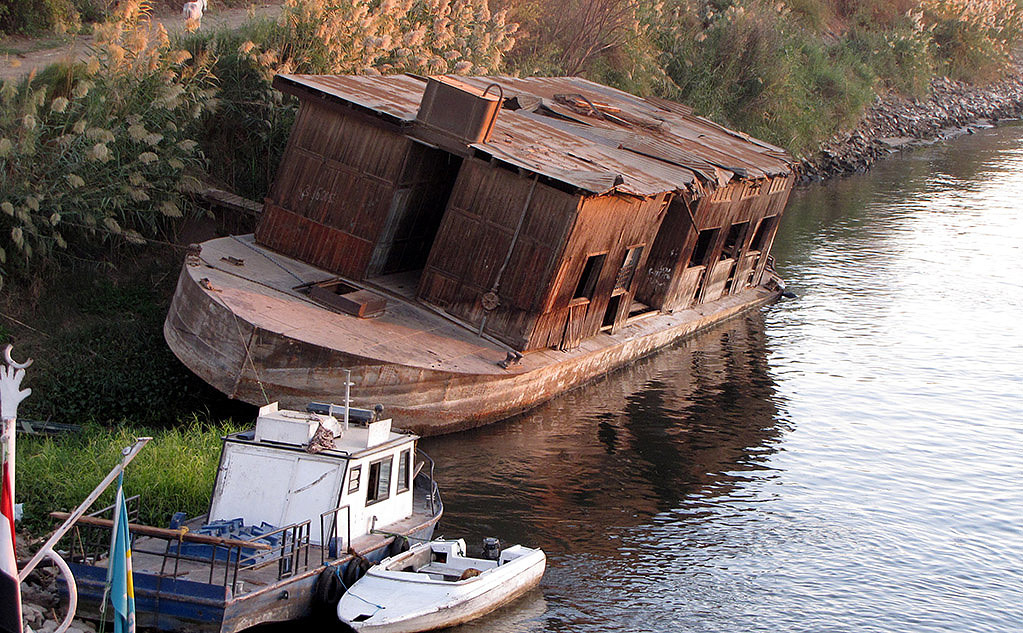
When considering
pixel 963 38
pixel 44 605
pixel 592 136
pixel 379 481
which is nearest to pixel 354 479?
pixel 379 481

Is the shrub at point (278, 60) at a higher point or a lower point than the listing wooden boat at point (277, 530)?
higher

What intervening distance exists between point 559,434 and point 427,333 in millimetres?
3174

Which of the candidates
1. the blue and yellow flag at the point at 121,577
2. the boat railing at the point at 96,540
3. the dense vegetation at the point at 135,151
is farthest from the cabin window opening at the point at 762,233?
the blue and yellow flag at the point at 121,577

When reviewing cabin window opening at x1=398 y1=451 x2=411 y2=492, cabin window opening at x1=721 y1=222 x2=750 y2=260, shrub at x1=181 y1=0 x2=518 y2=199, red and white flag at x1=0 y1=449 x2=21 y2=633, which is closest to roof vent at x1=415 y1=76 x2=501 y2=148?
shrub at x1=181 y1=0 x2=518 y2=199

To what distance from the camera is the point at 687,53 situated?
48.8 m

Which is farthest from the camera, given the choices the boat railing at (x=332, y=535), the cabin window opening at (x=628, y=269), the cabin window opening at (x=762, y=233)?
the cabin window opening at (x=762, y=233)

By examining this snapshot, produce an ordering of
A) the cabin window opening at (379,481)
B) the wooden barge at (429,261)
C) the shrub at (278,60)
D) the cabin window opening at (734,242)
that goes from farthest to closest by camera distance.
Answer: the cabin window opening at (734,242) → the shrub at (278,60) → the wooden barge at (429,261) → the cabin window opening at (379,481)

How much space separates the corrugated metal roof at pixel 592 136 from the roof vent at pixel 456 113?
0.30 metres

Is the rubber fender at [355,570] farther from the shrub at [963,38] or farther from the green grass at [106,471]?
the shrub at [963,38]

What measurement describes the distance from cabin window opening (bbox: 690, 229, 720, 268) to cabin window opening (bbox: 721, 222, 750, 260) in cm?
132

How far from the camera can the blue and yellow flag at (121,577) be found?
10609 mm

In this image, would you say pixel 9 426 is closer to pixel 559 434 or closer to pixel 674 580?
pixel 674 580

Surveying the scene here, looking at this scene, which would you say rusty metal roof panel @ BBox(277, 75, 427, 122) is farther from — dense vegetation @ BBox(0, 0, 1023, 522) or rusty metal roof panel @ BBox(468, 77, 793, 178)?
rusty metal roof panel @ BBox(468, 77, 793, 178)

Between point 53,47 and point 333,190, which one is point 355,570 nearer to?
point 333,190
